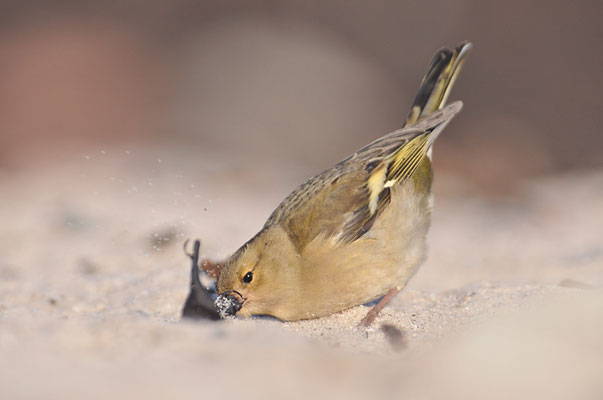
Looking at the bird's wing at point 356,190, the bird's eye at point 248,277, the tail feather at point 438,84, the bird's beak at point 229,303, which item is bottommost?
the bird's beak at point 229,303

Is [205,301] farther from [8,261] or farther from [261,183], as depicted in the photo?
[261,183]

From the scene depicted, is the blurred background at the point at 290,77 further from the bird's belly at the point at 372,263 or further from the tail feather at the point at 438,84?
the bird's belly at the point at 372,263

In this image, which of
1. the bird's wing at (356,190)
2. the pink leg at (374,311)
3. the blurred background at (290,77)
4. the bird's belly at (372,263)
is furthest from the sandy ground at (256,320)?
the blurred background at (290,77)

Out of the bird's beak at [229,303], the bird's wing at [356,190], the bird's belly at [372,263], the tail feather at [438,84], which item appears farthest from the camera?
the tail feather at [438,84]

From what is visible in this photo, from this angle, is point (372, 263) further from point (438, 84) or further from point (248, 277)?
point (438, 84)

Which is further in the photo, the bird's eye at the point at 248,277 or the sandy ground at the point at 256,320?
the bird's eye at the point at 248,277

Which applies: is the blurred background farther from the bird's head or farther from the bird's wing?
the bird's head

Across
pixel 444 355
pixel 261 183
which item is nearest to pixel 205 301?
pixel 444 355

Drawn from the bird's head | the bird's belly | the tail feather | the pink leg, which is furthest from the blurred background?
the bird's head

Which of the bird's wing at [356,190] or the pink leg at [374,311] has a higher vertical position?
the bird's wing at [356,190]
